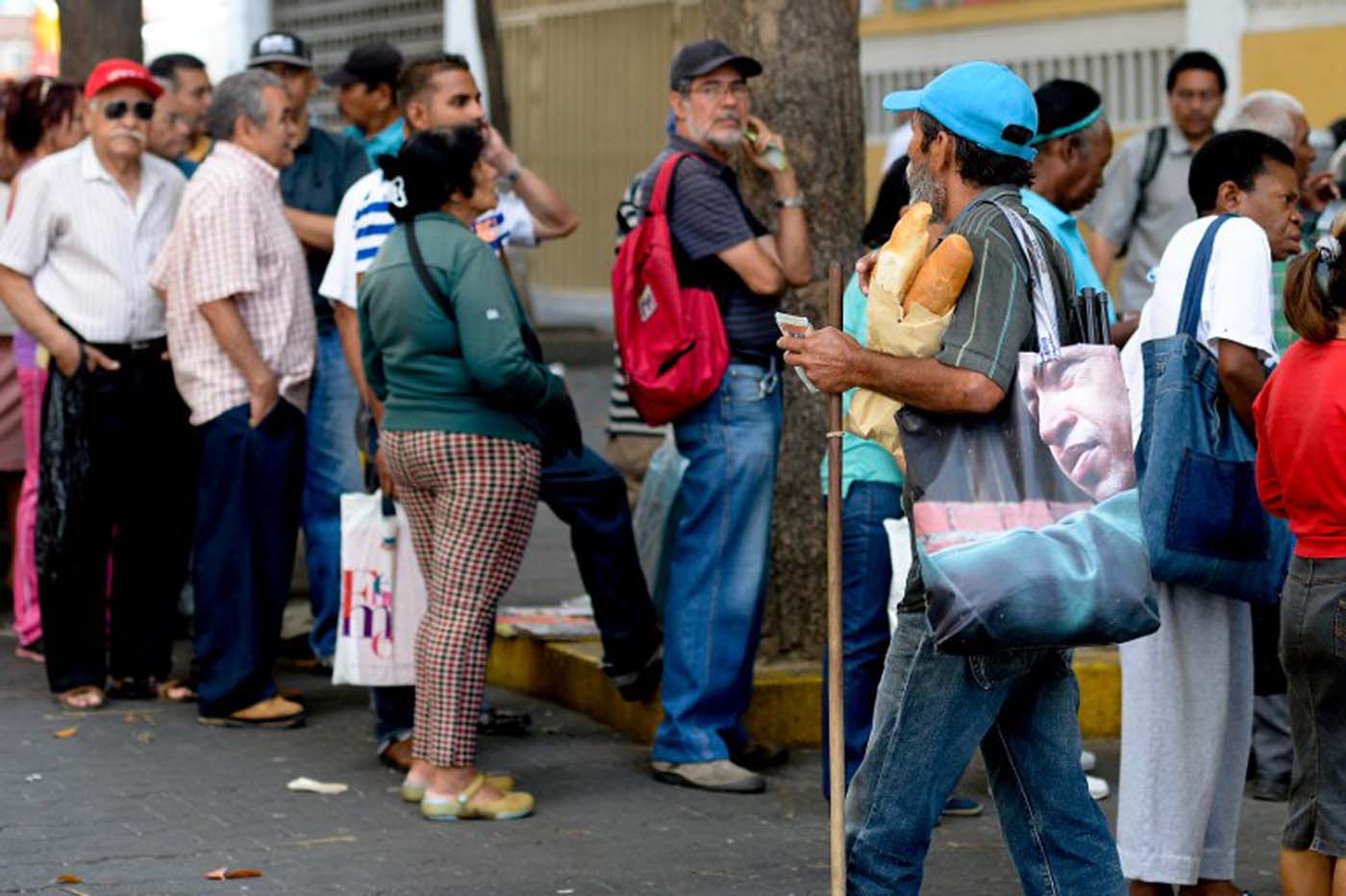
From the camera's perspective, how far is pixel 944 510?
14.8 feet

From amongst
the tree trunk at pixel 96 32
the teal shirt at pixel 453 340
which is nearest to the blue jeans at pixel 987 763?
the teal shirt at pixel 453 340

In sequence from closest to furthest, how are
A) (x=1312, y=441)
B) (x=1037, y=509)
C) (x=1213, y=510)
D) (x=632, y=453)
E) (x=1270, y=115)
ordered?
(x=1037, y=509), (x=1312, y=441), (x=1213, y=510), (x=1270, y=115), (x=632, y=453)

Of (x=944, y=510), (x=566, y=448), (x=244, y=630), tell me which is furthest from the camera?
(x=244, y=630)

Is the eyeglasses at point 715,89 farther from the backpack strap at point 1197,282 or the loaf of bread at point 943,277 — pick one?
the loaf of bread at point 943,277

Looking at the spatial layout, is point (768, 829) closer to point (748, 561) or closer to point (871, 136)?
point (748, 561)

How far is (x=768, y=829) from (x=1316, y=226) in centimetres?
325

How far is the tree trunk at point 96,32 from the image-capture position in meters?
10.2

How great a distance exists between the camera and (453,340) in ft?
21.9

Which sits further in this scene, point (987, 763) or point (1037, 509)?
point (987, 763)

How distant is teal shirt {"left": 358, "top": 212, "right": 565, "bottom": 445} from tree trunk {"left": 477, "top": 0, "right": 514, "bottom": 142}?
38.5 ft

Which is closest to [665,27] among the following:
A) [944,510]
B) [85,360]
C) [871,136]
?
[871,136]

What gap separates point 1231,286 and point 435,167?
2.28 meters

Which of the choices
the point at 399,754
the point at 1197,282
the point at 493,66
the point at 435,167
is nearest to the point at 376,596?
the point at 399,754

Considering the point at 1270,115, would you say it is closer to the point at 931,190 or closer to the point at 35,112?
the point at 931,190
